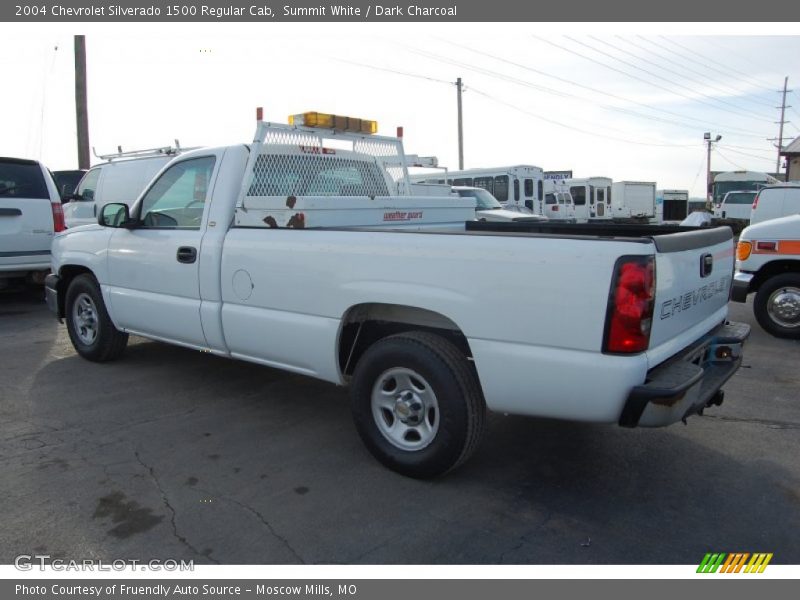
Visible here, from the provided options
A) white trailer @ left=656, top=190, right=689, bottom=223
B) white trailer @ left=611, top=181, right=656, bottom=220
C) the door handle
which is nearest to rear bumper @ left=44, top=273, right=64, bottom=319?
the door handle

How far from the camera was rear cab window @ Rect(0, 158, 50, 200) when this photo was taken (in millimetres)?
8875

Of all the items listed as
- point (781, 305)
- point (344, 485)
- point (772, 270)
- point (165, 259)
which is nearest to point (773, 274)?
point (772, 270)

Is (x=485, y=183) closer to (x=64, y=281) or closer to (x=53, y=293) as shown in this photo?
(x=64, y=281)

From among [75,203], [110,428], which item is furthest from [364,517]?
[75,203]

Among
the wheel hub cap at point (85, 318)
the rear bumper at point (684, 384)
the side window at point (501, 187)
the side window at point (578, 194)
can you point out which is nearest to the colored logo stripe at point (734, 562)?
the rear bumper at point (684, 384)

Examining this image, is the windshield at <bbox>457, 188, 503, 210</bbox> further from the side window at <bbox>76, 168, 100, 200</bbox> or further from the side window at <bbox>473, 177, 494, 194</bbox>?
the side window at <bbox>76, 168, 100, 200</bbox>

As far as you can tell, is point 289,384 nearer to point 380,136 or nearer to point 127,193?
point 380,136

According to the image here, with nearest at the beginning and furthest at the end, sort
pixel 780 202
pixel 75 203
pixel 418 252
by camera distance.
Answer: pixel 418 252, pixel 780 202, pixel 75 203

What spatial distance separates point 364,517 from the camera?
3312mm

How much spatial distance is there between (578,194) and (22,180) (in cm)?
2720

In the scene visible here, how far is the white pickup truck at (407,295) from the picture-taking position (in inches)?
119

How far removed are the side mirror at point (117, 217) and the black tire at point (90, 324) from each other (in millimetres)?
762

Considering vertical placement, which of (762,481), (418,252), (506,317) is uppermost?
(418,252)

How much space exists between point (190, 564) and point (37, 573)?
673 mm
